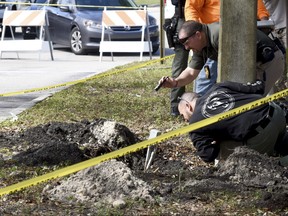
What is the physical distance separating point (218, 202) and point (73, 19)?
49.9 feet

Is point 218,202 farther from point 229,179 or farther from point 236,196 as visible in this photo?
point 229,179

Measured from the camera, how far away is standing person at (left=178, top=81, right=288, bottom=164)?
261 inches

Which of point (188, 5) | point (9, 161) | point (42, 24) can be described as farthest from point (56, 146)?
point (42, 24)

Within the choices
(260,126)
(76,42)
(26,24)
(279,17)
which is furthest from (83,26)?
(260,126)

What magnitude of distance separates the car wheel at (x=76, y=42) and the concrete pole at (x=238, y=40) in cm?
1294

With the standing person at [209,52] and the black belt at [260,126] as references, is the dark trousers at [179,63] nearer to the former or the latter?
the standing person at [209,52]

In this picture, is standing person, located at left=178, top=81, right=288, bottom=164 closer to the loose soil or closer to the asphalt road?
the loose soil

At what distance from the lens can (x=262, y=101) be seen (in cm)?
620

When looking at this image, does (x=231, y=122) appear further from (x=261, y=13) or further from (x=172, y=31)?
(x=172, y=31)

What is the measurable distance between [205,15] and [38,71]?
7.36 m

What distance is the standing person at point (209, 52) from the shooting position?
25.3 ft

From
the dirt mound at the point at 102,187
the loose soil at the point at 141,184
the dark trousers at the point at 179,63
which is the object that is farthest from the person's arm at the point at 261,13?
the dirt mound at the point at 102,187

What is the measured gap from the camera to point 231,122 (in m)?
6.64

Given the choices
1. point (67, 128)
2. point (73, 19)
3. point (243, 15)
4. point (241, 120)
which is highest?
point (243, 15)
